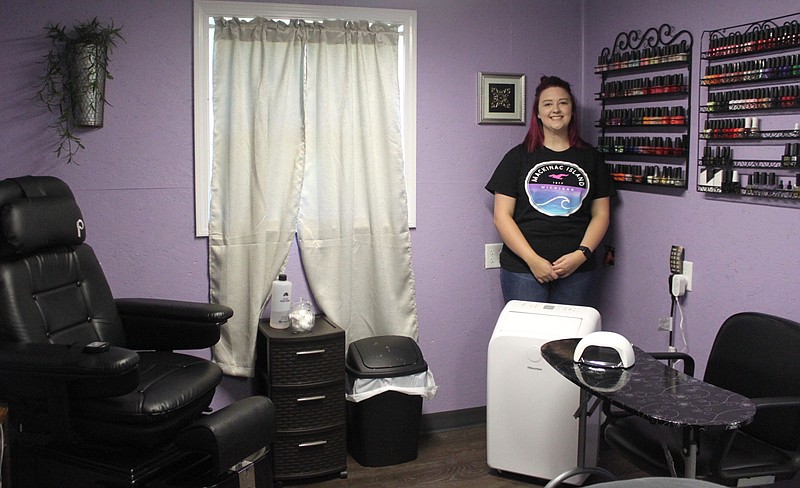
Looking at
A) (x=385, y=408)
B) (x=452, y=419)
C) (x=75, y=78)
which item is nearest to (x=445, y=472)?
(x=385, y=408)

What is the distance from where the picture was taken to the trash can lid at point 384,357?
136 inches

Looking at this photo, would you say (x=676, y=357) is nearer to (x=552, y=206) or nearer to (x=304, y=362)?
(x=552, y=206)

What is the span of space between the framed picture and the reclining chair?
5.47 feet

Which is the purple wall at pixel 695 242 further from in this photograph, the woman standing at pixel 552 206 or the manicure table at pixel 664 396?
the manicure table at pixel 664 396

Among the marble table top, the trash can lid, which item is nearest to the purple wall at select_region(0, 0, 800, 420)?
the trash can lid

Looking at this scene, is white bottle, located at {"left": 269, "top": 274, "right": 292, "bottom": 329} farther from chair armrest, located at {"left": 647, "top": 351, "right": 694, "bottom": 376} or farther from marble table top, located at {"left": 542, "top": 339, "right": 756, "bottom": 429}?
chair armrest, located at {"left": 647, "top": 351, "right": 694, "bottom": 376}

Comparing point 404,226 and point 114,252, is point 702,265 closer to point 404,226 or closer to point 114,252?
point 404,226

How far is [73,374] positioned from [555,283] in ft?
7.09

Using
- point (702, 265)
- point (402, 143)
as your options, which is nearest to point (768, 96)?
point (702, 265)

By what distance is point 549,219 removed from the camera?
3.63 meters

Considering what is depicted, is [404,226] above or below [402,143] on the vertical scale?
below

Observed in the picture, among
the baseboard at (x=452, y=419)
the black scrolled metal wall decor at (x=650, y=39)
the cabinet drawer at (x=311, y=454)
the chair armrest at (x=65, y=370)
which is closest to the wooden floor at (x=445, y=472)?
the cabinet drawer at (x=311, y=454)

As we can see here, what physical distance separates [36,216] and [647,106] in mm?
2598

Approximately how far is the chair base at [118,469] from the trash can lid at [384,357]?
84cm
